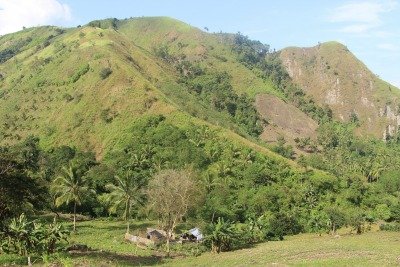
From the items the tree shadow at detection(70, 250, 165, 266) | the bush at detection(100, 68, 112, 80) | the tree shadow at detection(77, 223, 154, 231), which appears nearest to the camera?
the tree shadow at detection(70, 250, 165, 266)

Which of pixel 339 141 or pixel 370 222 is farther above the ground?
pixel 339 141

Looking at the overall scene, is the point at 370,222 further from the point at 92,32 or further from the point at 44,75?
the point at 92,32

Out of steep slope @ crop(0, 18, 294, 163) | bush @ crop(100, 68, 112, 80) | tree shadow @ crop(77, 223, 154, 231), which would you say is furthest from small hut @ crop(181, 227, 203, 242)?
bush @ crop(100, 68, 112, 80)

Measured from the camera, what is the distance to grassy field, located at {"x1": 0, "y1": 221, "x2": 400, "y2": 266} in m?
39.2

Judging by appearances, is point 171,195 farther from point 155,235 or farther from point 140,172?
point 140,172

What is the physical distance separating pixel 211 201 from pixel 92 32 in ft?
342

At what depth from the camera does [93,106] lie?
122 metres

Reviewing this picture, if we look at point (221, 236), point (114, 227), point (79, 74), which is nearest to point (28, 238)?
point (221, 236)

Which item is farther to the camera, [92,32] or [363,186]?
[92,32]

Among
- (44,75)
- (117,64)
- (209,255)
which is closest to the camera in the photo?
(209,255)

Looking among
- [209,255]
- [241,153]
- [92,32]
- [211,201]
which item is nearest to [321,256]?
[209,255]

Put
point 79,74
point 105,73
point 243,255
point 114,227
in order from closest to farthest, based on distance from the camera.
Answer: point 243,255, point 114,227, point 105,73, point 79,74

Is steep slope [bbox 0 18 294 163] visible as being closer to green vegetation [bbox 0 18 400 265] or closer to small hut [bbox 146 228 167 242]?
green vegetation [bbox 0 18 400 265]

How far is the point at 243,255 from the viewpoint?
50.6 m
